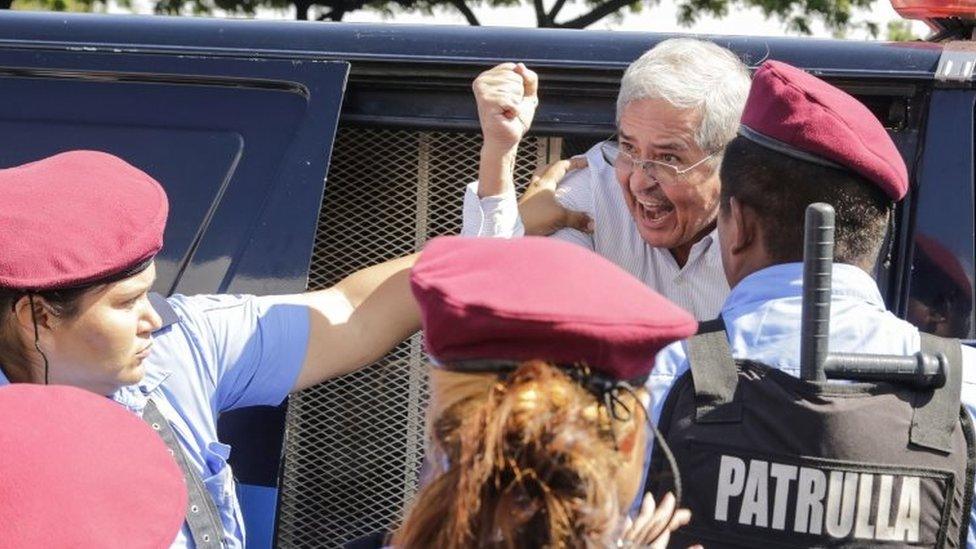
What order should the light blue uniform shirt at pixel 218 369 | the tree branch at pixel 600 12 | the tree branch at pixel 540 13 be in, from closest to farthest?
the light blue uniform shirt at pixel 218 369 → the tree branch at pixel 540 13 → the tree branch at pixel 600 12

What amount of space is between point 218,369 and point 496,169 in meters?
0.60

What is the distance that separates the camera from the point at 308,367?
8.19 ft

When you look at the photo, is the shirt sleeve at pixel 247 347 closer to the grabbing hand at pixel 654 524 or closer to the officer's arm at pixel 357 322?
the officer's arm at pixel 357 322

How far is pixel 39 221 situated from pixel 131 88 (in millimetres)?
664

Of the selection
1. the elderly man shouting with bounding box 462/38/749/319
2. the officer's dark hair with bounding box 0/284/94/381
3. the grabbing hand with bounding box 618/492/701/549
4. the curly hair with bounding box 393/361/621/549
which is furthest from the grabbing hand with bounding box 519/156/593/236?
the curly hair with bounding box 393/361/621/549

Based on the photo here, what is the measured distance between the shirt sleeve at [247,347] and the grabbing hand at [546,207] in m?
0.52

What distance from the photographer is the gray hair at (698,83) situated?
263cm

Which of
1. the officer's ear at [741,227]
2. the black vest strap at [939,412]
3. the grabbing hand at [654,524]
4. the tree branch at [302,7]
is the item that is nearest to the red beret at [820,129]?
the officer's ear at [741,227]

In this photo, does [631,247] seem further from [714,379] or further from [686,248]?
[714,379]

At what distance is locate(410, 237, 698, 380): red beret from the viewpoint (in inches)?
57.1

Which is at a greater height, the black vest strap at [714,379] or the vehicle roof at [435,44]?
the vehicle roof at [435,44]

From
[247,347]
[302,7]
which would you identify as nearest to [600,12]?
[302,7]

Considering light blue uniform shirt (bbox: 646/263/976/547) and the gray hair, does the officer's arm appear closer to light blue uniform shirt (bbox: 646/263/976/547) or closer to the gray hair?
the gray hair

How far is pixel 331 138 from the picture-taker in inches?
106
